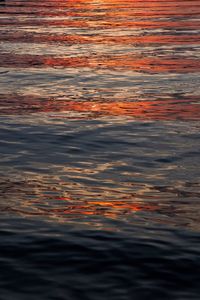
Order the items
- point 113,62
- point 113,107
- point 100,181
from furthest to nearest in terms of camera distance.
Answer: point 113,62, point 113,107, point 100,181

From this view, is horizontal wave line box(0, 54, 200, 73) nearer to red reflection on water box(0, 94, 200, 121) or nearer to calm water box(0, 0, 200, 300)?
calm water box(0, 0, 200, 300)

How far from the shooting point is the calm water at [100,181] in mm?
7789

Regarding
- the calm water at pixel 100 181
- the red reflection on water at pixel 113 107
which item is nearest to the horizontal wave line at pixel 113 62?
the calm water at pixel 100 181

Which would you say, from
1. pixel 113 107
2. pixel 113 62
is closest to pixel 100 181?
pixel 113 107

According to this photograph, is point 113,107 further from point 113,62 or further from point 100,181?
point 113,62

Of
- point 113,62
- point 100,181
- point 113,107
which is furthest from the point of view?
point 113,62

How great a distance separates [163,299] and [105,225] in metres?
2.26

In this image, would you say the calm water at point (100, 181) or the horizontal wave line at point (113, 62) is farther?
the horizontal wave line at point (113, 62)

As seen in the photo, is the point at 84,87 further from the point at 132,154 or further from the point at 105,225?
the point at 105,225

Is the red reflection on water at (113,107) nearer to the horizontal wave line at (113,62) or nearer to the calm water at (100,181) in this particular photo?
the calm water at (100,181)

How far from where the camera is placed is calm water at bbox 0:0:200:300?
7.79m

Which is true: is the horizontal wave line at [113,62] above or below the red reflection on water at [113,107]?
below

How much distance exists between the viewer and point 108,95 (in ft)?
64.3

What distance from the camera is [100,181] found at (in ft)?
37.2
